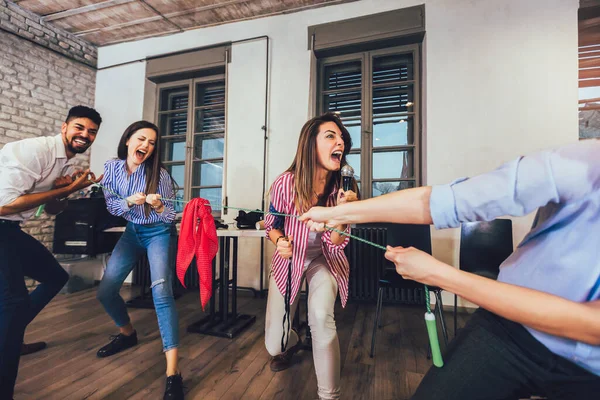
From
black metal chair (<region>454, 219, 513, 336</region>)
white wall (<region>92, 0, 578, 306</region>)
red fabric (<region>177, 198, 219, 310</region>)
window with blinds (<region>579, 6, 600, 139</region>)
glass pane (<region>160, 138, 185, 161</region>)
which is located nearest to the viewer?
red fabric (<region>177, 198, 219, 310</region>)

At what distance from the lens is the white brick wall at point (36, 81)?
12.6 feet

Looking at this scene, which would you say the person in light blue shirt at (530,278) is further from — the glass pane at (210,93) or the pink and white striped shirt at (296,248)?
the glass pane at (210,93)

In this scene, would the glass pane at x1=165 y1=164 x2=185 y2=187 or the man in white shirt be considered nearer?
the man in white shirt

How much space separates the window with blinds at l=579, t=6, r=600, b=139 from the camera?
3.14 m

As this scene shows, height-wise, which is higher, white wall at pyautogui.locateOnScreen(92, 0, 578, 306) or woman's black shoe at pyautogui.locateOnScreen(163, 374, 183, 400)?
white wall at pyautogui.locateOnScreen(92, 0, 578, 306)

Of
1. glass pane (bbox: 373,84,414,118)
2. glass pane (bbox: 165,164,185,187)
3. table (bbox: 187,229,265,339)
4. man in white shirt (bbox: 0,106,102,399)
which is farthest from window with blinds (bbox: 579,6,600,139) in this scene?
glass pane (bbox: 165,164,185,187)

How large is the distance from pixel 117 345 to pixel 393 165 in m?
3.41

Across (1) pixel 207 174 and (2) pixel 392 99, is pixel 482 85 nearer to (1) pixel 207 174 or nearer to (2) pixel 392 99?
(2) pixel 392 99

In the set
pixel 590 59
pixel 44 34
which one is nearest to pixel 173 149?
pixel 44 34

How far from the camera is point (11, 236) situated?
164 cm

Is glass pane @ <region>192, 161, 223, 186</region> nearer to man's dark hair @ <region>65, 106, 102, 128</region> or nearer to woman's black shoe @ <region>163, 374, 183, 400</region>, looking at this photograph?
man's dark hair @ <region>65, 106, 102, 128</region>

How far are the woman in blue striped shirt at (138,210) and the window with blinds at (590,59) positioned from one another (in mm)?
4567

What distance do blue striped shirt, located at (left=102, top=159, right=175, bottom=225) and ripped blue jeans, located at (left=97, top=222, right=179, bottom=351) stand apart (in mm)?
63

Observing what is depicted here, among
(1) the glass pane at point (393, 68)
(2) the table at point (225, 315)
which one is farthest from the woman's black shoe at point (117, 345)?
(1) the glass pane at point (393, 68)
